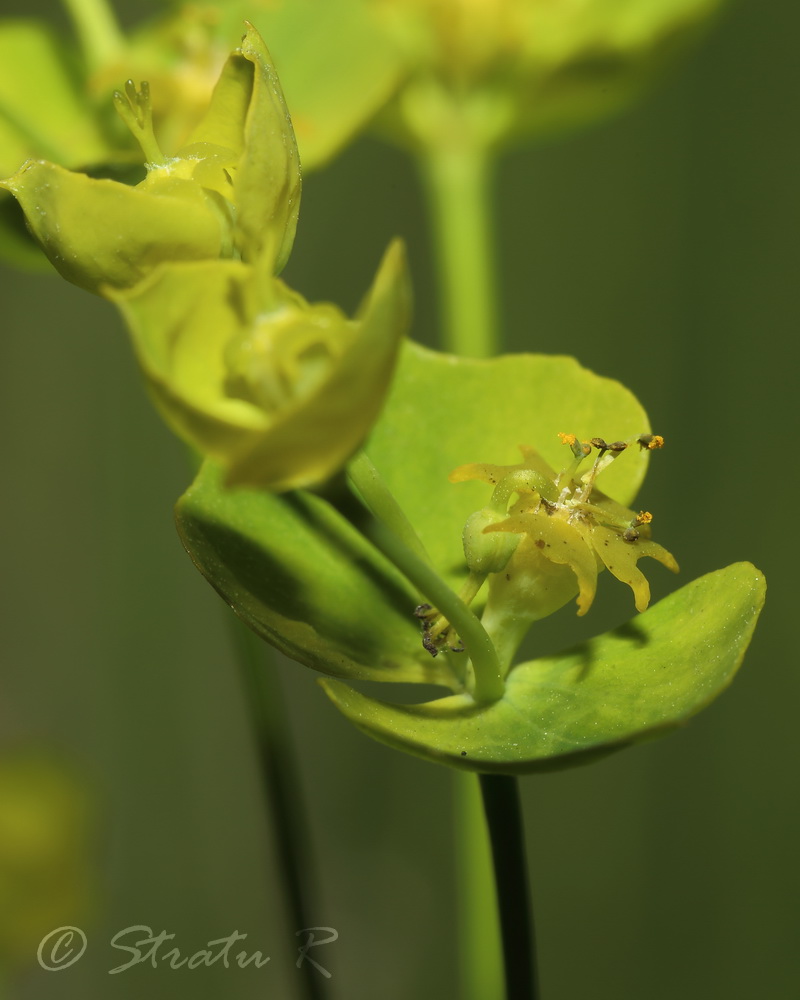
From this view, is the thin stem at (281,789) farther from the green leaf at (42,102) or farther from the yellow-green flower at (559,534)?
the green leaf at (42,102)

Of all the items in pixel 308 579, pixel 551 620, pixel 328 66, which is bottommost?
pixel 551 620

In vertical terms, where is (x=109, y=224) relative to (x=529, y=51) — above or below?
below

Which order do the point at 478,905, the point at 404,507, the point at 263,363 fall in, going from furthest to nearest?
1. the point at 478,905
2. the point at 404,507
3. the point at 263,363

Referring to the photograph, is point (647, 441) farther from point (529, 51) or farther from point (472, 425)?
point (529, 51)

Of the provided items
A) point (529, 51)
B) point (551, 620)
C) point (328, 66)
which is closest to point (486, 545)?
point (328, 66)

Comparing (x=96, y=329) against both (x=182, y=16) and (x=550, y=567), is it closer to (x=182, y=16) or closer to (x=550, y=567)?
(x=182, y=16)

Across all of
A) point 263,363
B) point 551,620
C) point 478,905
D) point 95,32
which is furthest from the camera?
point 551,620

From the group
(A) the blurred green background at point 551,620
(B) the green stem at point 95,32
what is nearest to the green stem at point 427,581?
(B) the green stem at point 95,32
